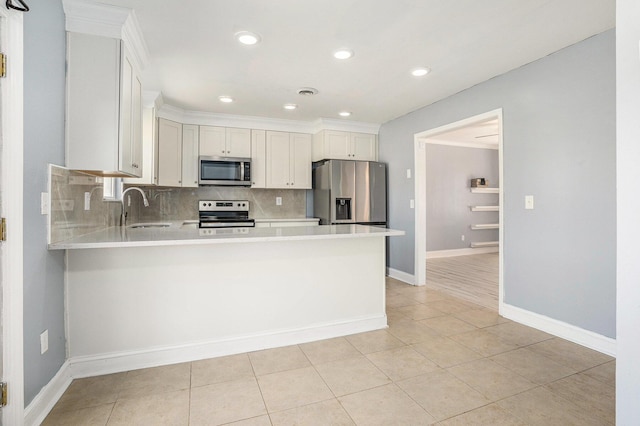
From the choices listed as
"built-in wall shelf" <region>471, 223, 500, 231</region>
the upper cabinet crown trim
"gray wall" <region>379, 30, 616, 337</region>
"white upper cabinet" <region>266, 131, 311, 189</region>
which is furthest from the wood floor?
the upper cabinet crown trim

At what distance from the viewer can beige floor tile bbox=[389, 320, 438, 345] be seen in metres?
2.61

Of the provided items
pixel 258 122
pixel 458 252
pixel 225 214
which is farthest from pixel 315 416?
pixel 458 252

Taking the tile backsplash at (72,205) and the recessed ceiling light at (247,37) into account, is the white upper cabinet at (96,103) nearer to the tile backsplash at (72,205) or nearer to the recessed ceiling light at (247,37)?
the tile backsplash at (72,205)

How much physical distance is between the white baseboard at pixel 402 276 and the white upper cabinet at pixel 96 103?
12.1 ft

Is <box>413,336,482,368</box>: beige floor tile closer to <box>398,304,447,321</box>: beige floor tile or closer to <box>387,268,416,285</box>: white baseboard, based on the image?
<box>398,304,447,321</box>: beige floor tile

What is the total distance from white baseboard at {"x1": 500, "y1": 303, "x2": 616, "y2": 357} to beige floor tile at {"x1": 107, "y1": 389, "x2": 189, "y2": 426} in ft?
9.49

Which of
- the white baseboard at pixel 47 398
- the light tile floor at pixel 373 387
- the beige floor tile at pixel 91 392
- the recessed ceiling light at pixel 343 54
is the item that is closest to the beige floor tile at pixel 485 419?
the light tile floor at pixel 373 387

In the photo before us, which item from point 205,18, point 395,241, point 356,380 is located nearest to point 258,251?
point 356,380

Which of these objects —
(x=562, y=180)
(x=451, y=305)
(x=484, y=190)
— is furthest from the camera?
(x=484, y=190)

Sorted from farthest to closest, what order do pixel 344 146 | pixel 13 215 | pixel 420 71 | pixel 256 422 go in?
1. pixel 344 146
2. pixel 420 71
3. pixel 256 422
4. pixel 13 215

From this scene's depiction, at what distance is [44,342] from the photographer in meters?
1.69

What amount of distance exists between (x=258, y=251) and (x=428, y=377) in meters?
1.45

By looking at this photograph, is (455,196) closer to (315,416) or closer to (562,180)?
(562,180)

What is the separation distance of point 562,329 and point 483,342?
2.36ft
